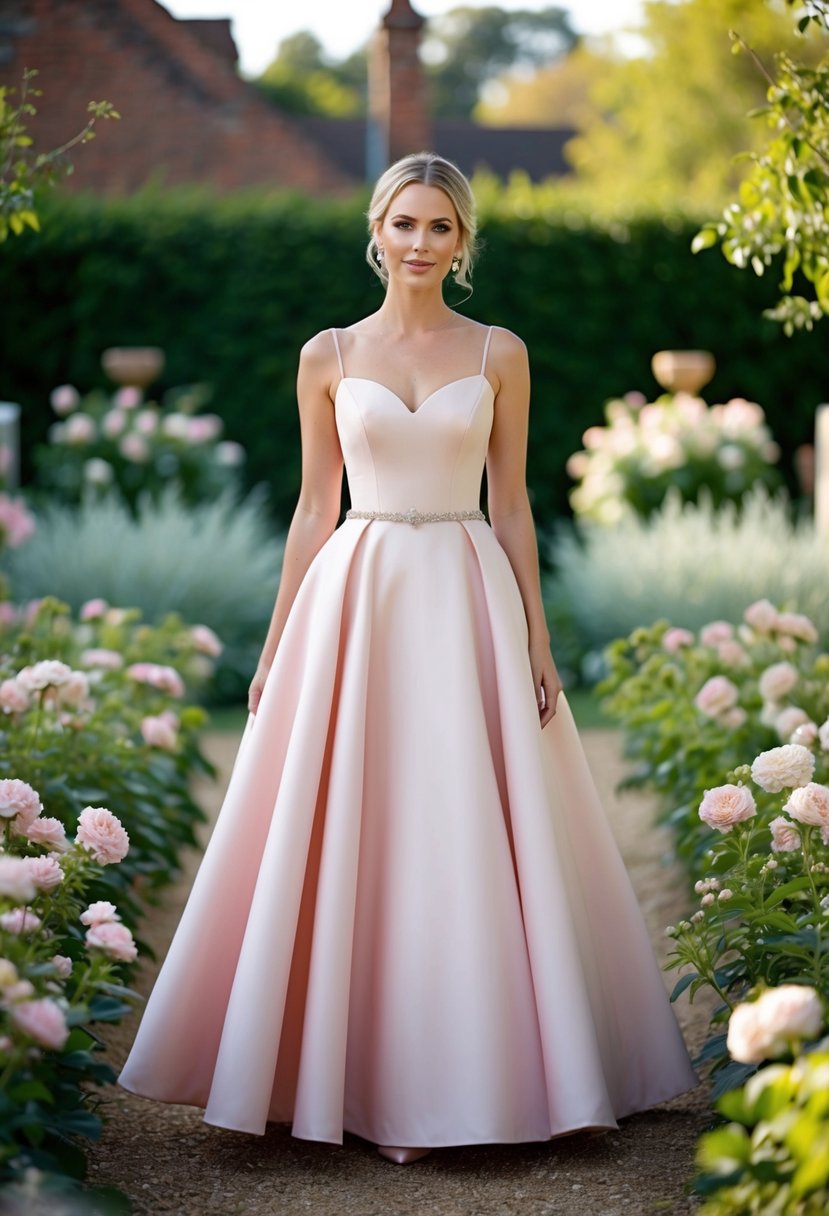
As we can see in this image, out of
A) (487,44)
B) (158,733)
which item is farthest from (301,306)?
(487,44)

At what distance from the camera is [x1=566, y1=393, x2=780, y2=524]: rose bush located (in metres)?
9.61

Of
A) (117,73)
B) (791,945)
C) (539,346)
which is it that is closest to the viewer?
(791,945)

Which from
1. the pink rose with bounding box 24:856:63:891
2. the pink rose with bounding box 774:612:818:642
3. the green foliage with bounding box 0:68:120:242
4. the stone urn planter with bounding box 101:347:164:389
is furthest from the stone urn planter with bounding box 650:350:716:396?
the pink rose with bounding box 24:856:63:891

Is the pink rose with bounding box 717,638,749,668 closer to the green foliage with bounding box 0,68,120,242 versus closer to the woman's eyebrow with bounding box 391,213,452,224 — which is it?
the woman's eyebrow with bounding box 391,213,452,224

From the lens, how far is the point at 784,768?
289 cm

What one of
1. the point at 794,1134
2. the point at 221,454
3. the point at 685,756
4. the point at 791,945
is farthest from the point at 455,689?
the point at 221,454

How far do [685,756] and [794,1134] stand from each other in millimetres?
2707

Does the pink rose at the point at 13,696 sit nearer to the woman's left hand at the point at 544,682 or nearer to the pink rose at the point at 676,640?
the woman's left hand at the point at 544,682

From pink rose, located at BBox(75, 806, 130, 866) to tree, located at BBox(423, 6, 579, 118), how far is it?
55097mm

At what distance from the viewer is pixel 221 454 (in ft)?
31.9

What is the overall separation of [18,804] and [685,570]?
6.18 meters

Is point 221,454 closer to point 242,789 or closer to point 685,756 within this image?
point 685,756

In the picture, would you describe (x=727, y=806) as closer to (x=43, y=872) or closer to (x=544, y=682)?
(x=544, y=682)

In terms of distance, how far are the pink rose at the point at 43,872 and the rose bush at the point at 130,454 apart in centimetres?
691
